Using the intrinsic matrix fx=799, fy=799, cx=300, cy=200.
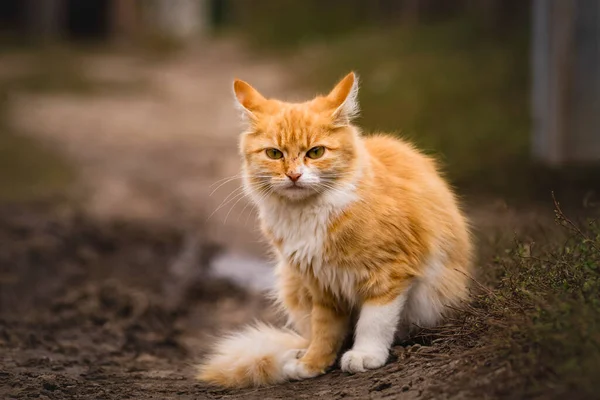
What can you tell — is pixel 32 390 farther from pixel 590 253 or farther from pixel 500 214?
pixel 500 214

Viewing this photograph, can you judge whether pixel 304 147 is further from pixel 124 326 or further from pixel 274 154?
pixel 124 326

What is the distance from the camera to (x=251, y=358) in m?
3.32

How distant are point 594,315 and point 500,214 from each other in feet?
10.4

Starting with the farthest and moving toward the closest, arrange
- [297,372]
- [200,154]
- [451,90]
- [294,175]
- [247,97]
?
[451,90] → [200,154] → [247,97] → [297,372] → [294,175]

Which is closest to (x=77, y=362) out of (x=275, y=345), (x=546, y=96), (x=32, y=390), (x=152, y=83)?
(x=32, y=390)

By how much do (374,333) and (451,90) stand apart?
5.94 meters

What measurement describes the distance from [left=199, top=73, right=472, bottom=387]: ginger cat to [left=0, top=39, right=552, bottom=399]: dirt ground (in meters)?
0.13

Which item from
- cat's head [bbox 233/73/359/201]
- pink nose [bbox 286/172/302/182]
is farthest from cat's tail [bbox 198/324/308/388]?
pink nose [bbox 286/172/302/182]

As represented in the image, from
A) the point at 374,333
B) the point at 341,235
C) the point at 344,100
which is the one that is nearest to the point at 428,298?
the point at 374,333

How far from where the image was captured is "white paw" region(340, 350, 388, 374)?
311 centimetres

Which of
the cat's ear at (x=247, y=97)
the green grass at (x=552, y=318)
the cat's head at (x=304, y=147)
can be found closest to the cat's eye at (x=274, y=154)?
the cat's head at (x=304, y=147)

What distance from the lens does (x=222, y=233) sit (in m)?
6.37

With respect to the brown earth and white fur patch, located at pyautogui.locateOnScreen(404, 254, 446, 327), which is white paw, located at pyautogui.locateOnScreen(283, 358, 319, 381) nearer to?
the brown earth

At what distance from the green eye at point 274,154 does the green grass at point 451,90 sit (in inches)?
85.6
